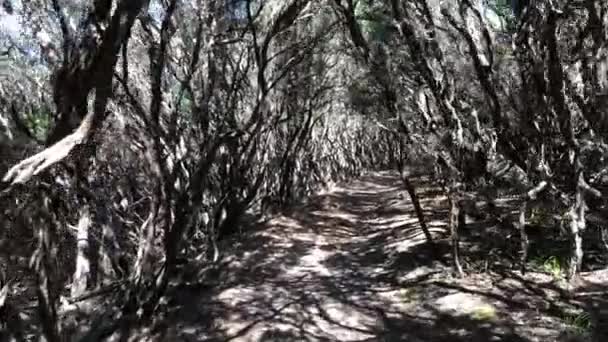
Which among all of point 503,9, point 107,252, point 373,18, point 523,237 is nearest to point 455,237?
point 523,237

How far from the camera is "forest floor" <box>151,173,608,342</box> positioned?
660 cm

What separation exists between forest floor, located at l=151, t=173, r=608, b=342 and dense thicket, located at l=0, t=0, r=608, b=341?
1.71ft

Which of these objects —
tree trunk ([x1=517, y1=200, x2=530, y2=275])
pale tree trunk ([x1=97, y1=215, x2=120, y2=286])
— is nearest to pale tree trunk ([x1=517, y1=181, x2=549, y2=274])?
tree trunk ([x1=517, y1=200, x2=530, y2=275])

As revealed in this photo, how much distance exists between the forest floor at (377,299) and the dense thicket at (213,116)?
1.71ft

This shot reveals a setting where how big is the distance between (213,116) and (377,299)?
656cm

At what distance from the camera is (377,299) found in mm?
8430

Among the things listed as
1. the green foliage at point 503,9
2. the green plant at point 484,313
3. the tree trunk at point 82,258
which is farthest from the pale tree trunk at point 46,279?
the green foliage at point 503,9

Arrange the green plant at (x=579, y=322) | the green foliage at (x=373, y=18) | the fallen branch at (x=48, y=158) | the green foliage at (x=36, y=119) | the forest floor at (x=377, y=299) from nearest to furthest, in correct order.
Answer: the fallen branch at (x=48, y=158) → the green plant at (x=579, y=322) → the forest floor at (x=377, y=299) → the green foliage at (x=373, y=18) → the green foliage at (x=36, y=119)

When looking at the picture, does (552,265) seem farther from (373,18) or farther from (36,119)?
(36,119)

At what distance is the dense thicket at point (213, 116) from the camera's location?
15.3ft

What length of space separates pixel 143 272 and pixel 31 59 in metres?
5.01

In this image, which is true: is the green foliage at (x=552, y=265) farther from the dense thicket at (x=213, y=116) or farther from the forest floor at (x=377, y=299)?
the dense thicket at (x=213, y=116)

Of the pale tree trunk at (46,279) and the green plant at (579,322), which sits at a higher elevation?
the pale tree trunk at (46,279)

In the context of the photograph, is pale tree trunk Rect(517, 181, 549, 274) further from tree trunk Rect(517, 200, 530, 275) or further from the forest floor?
the forest floor
